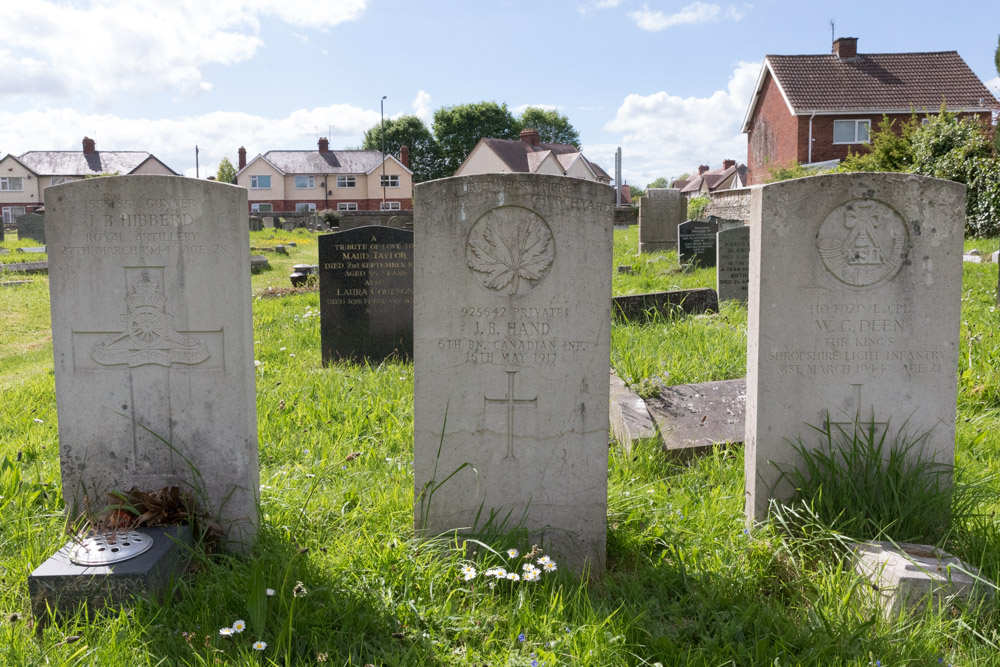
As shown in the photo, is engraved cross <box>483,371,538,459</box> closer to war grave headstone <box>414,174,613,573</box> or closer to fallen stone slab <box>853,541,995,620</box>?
war grave headstone <box>414,174,613,573</box>

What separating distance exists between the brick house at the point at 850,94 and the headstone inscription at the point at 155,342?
96.7 feet

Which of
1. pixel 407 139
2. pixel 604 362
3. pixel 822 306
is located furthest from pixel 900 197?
pixel 407 139

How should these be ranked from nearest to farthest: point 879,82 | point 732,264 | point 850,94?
point 732,264, point 850,94, point 879,82

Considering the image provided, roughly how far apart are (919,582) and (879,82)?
107 feet

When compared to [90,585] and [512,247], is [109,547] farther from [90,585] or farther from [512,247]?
[512,247]

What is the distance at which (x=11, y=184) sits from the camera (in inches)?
2255

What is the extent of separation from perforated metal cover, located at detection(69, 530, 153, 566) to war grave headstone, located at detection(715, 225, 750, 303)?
28.1 ft

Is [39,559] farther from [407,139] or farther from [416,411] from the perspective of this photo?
[407,139]

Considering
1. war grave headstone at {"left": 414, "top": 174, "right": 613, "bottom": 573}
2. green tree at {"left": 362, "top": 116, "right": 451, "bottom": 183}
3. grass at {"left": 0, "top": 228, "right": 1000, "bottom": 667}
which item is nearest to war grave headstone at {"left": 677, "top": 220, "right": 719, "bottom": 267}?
grass at {"left": 0, "top": 228, "right": 1000, "bottom": 667}

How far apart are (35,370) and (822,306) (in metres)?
7.64

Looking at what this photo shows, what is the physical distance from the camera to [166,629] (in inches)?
107

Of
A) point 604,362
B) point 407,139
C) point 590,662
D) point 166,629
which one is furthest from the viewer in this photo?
point 407,139

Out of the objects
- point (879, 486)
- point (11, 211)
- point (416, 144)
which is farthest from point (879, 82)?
point (11, 211)

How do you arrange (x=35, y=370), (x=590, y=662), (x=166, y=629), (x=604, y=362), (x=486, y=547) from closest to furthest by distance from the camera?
(x=590, y=662) < (x=166, y=629) < (x=486, y=547) < (x=604, y=362) < (x=35, y=370)
